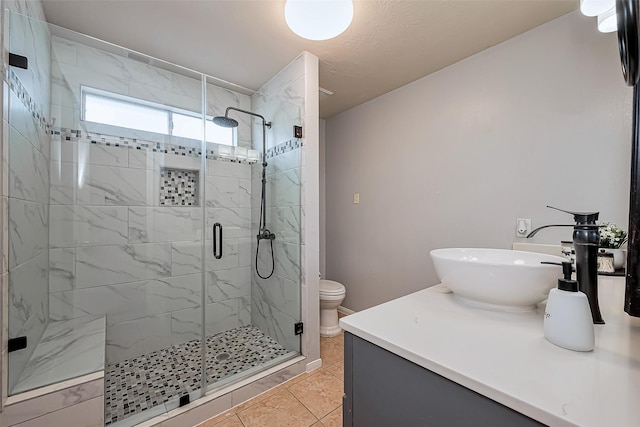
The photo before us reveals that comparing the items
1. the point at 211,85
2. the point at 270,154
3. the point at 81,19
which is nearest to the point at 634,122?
the point at 270,154

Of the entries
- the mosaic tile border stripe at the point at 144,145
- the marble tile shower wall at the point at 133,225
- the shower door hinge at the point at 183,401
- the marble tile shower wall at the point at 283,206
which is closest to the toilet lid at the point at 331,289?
the marble tile shower wall at the point at 283,206

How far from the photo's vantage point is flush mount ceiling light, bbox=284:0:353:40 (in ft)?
4.19

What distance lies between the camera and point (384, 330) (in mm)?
681

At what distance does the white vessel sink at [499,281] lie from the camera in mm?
724

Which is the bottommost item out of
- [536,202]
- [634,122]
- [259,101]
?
[536,202]

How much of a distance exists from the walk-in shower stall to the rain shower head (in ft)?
0.09

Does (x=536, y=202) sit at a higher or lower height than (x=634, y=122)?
lower

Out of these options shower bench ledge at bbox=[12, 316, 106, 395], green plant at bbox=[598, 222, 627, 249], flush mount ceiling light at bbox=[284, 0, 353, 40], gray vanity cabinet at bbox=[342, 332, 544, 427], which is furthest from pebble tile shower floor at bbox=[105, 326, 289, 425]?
flush mount ceiling light at bbox=[284, 0, 353, 40]

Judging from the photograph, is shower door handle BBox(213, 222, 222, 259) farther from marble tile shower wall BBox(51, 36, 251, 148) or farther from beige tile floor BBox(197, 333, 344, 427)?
beige tile floor BBox(197, 333, 344, 427)

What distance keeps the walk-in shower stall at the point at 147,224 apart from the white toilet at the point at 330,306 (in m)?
0.40

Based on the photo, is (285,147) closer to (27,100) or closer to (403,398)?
(27,100)

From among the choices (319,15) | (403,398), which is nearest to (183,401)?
(403,398)

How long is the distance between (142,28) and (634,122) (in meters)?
2.39

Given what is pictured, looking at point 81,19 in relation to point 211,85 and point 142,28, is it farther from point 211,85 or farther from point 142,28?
point 211,85
